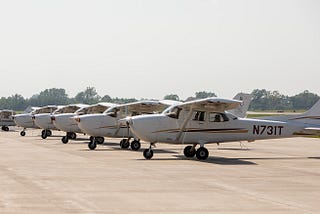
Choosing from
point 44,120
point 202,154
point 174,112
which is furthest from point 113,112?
point 44,120

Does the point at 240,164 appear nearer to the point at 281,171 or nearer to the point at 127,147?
the point at 281,171

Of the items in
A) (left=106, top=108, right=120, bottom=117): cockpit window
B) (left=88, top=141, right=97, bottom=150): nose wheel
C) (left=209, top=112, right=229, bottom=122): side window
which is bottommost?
(left=88, top=141, right=97, bottom=150): nose wheel

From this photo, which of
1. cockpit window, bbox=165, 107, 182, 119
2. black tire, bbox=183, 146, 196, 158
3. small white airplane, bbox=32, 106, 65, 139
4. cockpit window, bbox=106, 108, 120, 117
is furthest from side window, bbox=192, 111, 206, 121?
small white airplane, bbox=32, 106, 65, 139

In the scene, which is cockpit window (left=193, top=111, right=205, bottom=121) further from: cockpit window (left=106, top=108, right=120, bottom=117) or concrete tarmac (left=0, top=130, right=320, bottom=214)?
cockpit window (left=106, top=108, right=120, bottom=117)

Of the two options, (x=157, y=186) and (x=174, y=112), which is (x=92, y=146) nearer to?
(x=174, y=112)

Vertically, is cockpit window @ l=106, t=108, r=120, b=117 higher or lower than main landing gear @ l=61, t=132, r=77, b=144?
higher

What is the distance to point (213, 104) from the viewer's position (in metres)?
22.4

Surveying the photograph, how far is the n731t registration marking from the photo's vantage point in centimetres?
2370

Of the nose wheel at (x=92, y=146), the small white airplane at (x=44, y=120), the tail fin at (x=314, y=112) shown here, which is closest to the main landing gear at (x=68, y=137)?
the small white airplane at (x=44, y=120)

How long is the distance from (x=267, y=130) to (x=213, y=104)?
269cm

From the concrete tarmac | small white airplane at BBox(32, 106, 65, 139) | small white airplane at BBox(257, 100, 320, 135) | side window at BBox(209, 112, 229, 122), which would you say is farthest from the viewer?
small white airplane at BBox(32, 106, 65, 139)

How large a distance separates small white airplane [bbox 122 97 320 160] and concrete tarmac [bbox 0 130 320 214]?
1.66 metres

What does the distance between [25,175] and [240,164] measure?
744 cm

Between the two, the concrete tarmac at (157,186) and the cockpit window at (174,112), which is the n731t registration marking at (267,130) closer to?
the concrete tarmac at (157,186)
